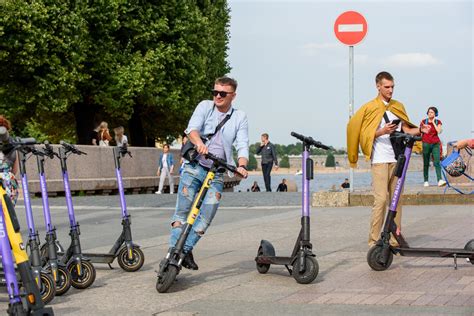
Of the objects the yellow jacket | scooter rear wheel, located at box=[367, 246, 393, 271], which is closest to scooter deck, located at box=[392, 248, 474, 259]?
scooter rear wheel, located at box=[367, 246, 393, 271]

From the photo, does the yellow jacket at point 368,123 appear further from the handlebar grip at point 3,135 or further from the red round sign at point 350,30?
the red round sign at point 350,30

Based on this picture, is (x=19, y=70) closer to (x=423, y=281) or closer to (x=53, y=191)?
(x=53, y=191)

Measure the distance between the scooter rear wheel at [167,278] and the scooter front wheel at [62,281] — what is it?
0.73 m

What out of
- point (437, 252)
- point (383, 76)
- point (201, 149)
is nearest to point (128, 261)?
point (201, 149)

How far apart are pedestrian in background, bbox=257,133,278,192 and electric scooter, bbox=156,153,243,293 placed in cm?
2151

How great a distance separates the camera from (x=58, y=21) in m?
36.5

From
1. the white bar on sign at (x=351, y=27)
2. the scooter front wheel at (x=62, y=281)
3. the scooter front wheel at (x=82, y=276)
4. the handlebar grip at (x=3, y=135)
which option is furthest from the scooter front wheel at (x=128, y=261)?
the white bar on sign at (x=351, y=27)

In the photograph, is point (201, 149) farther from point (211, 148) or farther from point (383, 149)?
point (383, 149)

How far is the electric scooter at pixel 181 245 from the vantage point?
801cm

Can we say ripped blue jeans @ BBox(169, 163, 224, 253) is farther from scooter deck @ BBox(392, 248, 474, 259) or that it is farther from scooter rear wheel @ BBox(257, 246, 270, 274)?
scooter deck @ BBox(392, 248, 474, 259)

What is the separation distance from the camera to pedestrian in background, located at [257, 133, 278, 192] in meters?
29.9

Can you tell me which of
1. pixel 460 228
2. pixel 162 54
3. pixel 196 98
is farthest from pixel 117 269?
pixel 196 98

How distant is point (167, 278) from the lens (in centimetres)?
800

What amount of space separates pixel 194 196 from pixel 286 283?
109cm
